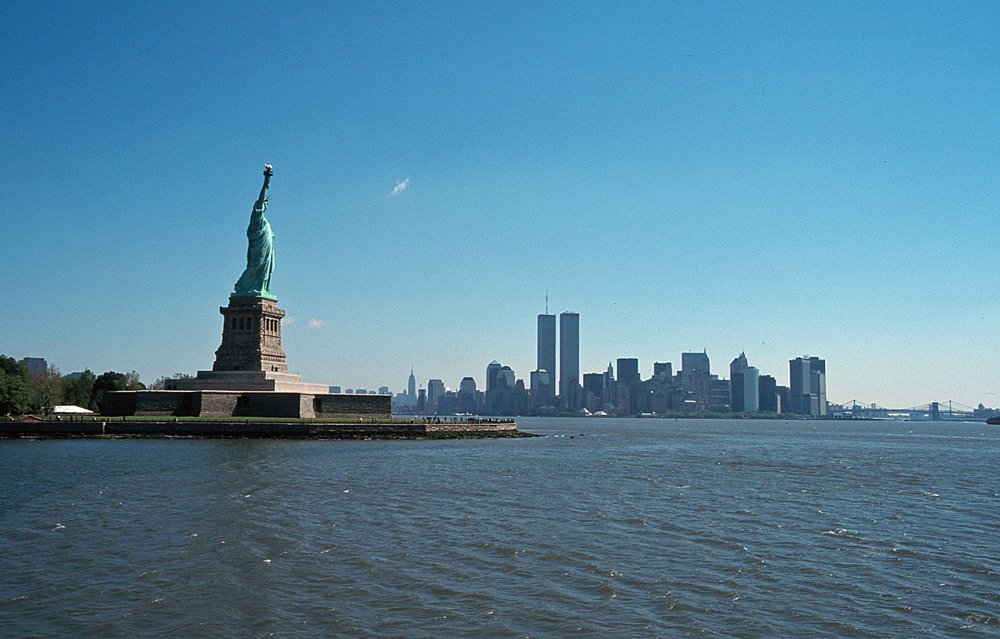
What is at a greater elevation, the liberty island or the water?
the liberty island

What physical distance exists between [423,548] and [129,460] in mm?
27724

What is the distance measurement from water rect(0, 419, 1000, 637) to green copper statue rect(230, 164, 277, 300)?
1627 inches

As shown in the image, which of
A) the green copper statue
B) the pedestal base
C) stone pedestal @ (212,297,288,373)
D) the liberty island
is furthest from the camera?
the green copper statue

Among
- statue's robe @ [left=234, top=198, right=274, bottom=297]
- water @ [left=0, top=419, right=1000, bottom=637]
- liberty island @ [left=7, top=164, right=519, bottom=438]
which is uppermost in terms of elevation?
Result: statue's robe @ [left=234, top=198, right=274, bottom=297]

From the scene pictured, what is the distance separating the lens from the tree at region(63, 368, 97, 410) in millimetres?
93625

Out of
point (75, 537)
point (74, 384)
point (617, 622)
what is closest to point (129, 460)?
point (75, 537)

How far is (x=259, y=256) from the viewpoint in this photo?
78938 millimetres

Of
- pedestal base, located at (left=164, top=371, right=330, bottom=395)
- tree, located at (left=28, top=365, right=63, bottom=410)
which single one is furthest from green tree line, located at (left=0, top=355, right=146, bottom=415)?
pedestal base, located at (left=164, top=371, right=330, bottom=395)

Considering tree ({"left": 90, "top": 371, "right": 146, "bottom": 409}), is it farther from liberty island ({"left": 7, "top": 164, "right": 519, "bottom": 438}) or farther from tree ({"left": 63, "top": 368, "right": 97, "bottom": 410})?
liberty island ({"left": 7, "top": 164, "right": 519, "bottom": 438})

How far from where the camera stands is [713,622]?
1435cm

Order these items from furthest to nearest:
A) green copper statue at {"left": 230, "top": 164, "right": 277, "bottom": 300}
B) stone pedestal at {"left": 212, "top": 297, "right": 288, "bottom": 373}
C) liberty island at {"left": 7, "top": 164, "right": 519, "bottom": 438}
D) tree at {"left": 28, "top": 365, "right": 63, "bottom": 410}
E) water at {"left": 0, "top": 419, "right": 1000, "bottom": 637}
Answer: tree at {"left": 28, "top": 365, "right": 63, "bottom": 410} < green copper statue at {"left": 230, "top": 164, "right": 277, "bottom": 300} < stone pedestal at {"left": 212, "top": 297, "right": 288, "bottom": 373} < liberty island at {"left": 7, "top": 164, "right": 519, "bottom": 438} < water at {"left": 0, "top": 419, "right": 1000, "bottom": 637}

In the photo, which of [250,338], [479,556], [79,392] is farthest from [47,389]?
Answer: [479,556]

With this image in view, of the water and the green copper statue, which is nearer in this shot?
the water

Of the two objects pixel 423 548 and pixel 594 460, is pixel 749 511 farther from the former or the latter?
pixel 594 460
